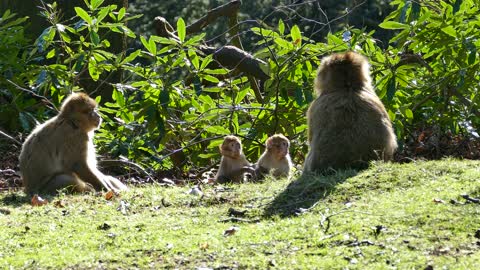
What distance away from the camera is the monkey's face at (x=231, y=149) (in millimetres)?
9992

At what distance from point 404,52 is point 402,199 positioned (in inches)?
211

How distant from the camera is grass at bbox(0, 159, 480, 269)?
19.3 ft

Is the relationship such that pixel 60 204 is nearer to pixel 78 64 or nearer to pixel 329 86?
pixel 329 86

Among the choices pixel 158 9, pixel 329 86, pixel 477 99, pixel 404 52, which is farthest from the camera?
pixel 158 9

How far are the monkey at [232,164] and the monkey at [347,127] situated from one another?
53.0 inches

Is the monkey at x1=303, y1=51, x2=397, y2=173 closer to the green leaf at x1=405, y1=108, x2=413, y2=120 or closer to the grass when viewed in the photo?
A: the grass

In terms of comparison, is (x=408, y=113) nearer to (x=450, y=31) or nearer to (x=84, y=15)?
(x=450, y=31)

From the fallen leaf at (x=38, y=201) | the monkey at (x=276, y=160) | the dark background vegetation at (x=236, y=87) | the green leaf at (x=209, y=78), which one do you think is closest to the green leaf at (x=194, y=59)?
the dark background vegetation at (x=236, y=87)

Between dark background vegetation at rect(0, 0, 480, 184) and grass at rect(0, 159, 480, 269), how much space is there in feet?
8.62

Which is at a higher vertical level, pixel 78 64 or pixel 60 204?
pixel 78 64

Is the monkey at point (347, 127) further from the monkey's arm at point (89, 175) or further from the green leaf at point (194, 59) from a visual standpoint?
the green leaf at point (194, 59)

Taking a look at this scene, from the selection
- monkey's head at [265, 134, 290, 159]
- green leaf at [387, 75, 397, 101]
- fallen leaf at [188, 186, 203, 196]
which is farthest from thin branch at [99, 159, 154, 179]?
green leaf at [387, 75, 397, 101]

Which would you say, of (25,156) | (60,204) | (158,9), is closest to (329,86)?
(60,204)

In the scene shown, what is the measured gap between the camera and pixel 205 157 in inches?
464
